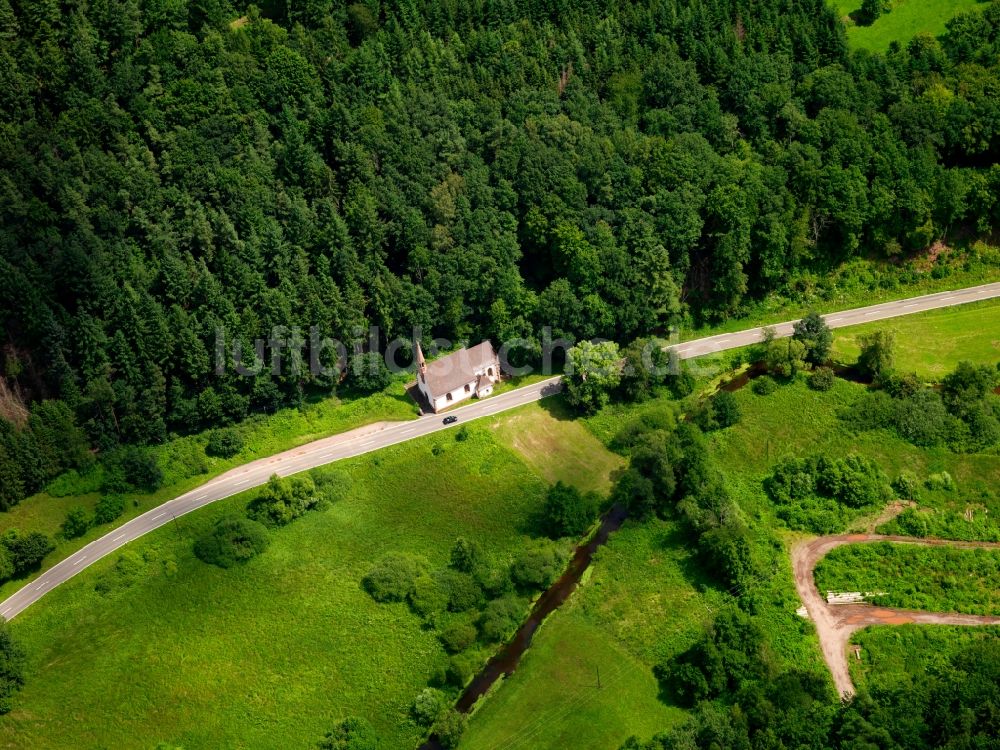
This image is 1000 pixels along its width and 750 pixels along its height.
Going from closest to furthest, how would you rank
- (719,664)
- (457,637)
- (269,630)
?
(719,664) < (457,637) < (269,630)

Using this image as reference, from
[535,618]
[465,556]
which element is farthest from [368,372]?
[535,618]

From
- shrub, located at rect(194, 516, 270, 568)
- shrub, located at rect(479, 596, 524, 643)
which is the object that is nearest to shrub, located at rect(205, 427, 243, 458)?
shrub, located at rect(194, 516, 270, 568)

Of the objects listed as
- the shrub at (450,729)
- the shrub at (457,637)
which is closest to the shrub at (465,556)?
the shrub at (457,637)

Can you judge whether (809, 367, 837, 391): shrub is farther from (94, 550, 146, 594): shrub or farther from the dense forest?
(94, 550, 146, 594): shrub

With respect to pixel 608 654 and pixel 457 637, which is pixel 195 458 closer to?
pixel 457 637

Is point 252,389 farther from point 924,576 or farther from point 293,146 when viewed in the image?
point 924,576

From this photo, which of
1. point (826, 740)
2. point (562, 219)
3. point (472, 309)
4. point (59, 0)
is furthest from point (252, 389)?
point (826, 740)
